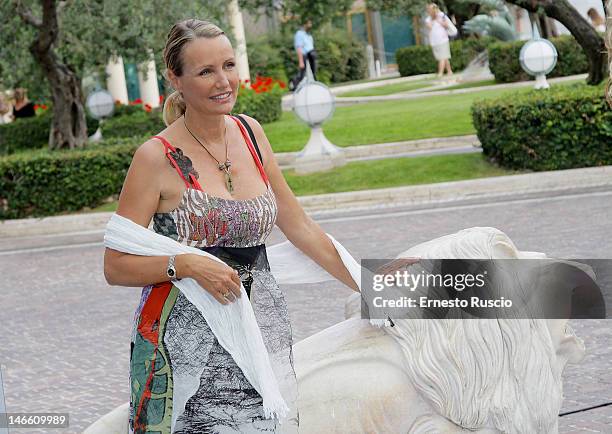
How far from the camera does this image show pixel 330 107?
54.2 ft

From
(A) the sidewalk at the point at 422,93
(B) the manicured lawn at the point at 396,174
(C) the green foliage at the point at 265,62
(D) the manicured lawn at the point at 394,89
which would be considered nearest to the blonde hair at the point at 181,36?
(B) the manicured lawn at the point at 396,174

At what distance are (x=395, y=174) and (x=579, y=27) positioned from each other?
3.41 meters

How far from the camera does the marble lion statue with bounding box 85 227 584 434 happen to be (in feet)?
11.1

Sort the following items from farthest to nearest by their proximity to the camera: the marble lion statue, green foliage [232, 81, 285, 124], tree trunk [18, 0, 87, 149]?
green foliage [232, 81, 285, 124]
tree trunk [18, 0, 87, 149]
the marble lion statue

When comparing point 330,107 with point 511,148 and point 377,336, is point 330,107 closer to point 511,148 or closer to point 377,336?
point 511,148

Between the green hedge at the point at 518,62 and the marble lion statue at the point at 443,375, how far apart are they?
2251cm

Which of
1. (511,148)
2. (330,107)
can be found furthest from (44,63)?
(511,148)

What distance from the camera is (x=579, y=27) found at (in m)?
15.6

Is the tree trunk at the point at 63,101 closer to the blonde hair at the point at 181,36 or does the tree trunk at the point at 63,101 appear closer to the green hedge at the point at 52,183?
the green hedge at the point at 52,183

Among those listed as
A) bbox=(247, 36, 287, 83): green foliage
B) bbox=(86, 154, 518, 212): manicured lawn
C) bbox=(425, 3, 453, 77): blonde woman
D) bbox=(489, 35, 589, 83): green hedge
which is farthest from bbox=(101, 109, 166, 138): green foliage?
bbox=(247, 36, 287, 83): green foliage

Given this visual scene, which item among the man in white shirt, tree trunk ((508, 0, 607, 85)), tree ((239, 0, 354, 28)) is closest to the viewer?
tree trunk ((508, 0, 607, 85))

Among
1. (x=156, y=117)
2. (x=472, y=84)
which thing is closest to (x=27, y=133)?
(x=156, y=117)

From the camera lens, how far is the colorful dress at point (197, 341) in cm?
316

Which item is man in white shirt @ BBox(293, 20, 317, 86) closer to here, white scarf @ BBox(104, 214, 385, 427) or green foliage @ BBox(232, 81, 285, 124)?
green foliage @ BBox(232, 81, 285, 124)
